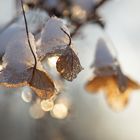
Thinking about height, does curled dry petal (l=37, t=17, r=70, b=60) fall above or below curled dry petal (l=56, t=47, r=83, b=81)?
above

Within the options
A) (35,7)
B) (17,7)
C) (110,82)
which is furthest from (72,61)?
(110,82)

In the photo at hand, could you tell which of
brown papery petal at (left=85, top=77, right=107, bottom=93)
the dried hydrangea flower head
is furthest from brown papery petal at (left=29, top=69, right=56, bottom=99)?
brown papery petal at (left=85, top=77, right=107, bottom=93)

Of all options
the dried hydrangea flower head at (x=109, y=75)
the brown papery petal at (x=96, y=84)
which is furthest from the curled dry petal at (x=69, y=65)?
the brown papery petal at (x=96, y=84)

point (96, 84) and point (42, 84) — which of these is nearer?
point (42, 84)

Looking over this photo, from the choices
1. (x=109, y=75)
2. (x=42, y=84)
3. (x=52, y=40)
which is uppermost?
(x=109, y=75)

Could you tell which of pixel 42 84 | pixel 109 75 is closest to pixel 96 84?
pixel 109 75

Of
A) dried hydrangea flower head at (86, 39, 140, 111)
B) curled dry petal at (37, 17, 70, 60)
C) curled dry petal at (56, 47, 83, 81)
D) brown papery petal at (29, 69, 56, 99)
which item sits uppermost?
dried hydrangea flower head at (86, 39, 140, 111)

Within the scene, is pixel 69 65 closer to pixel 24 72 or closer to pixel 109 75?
pixel 24 72

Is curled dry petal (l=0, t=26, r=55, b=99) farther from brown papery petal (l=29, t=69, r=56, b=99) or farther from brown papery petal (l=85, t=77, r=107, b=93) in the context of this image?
brown papery petal (l=85, t=77, r=107, b=93)
